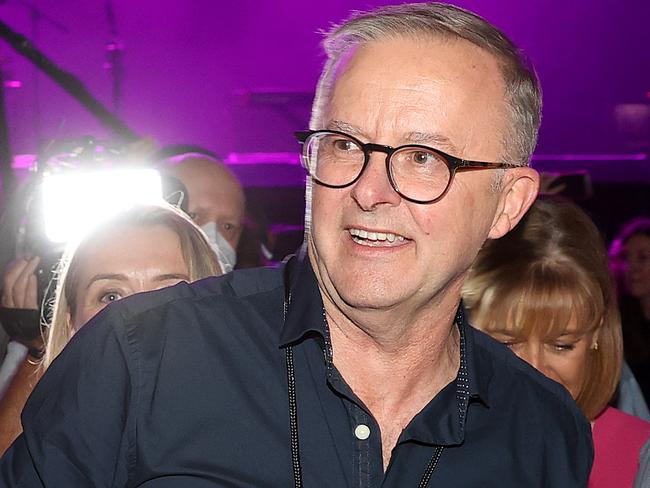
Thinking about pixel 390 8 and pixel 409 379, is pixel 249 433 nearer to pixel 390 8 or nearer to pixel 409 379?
pixel 409 379

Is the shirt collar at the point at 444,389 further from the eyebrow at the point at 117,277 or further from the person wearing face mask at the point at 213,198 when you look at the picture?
the person wearing face mask at the point at 213,198

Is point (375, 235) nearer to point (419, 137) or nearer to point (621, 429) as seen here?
point (419, 137)

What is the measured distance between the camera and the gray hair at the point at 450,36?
6.05ft

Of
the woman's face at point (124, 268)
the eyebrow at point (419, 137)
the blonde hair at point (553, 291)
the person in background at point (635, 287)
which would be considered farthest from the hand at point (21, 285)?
the person in background at point (635, 287)

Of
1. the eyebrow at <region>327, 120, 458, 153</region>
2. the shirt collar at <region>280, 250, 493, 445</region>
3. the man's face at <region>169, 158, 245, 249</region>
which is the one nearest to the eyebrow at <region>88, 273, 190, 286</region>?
the shirt collar at <region>280, 250, 493, 445</region>

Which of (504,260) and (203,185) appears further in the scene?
(203,185)

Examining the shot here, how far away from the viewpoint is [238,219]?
3.77m

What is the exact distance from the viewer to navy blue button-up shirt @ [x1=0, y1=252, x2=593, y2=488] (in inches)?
63.2

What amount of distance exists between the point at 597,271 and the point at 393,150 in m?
1.26

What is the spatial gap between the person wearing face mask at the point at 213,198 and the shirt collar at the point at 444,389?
5.71 feet

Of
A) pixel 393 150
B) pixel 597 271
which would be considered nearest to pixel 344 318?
pixel 393 150

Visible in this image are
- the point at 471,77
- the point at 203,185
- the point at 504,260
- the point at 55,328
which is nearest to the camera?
the point at 471,77

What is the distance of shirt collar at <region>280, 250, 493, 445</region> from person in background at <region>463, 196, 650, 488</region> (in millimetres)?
666

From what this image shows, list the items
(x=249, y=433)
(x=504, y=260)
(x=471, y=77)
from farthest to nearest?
1. (x=504, y=260)
2. (x=471, y=77)
3. (x=249, y=433)
